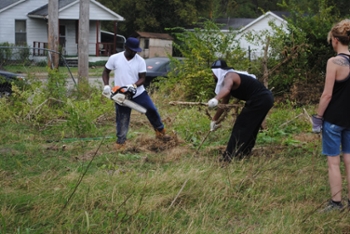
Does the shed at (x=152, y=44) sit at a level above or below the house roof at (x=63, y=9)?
below

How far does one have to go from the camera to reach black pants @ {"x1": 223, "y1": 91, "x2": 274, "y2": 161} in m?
7.31

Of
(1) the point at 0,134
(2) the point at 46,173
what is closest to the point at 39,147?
(1) the point at 0,134

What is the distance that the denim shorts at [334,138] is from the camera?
555 centimetres

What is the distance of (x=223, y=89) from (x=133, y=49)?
1953 millimetres

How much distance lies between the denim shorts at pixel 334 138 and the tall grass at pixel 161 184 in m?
0.56

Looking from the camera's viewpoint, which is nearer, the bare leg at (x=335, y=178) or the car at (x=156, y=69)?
the bare leg at (x=335, y=178)

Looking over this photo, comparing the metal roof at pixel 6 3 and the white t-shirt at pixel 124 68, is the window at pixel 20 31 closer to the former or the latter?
the metal roof at pixel 6 3

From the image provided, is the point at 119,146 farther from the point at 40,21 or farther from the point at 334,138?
the point at 40,21

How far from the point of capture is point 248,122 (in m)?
7.35

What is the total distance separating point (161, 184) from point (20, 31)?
32692mm

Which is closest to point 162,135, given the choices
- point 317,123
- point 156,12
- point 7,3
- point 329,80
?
point 317,123

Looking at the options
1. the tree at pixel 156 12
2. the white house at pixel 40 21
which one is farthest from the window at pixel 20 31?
the tree at pixel 156 12

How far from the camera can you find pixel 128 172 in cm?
644

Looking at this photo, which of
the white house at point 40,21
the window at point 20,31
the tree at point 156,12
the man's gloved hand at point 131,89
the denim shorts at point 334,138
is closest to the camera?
the denim shorts at point 334,138
